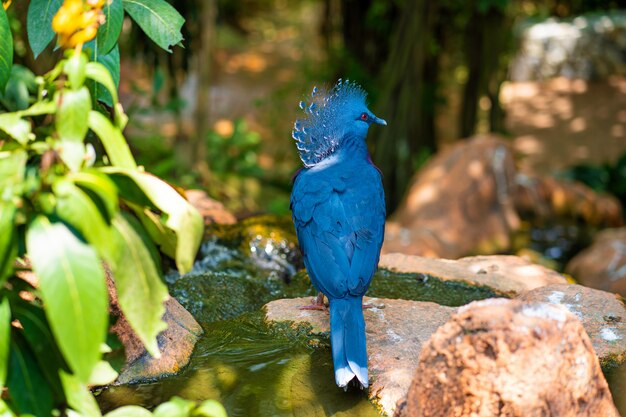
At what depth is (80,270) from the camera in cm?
152

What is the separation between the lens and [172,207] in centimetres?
171

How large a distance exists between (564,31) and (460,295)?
9394mm

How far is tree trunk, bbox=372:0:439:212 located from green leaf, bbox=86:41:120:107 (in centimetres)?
505

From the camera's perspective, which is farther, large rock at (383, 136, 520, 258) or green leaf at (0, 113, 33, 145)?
large rock at (383, 136, 520, 258)

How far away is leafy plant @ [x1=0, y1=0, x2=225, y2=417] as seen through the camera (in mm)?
1514

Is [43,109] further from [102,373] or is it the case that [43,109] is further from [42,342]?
[102,373]

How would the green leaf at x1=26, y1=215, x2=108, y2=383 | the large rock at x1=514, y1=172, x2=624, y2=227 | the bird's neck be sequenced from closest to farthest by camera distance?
the green leaf at x1=26, y1=215, x2=108, y2=383
the bird's neck
the large rock at x1=514, y1=172, x2=624, y2=227

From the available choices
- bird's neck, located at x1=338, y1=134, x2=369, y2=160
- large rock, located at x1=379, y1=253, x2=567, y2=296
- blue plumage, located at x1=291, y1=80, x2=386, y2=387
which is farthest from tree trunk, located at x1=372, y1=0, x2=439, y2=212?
bird's neck, located at x1=338, y1=134, x2=369, y2=160

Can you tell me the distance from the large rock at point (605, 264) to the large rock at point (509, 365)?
4.06 meters

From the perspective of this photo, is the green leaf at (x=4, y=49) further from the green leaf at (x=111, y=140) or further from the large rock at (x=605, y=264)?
the large rock at (x=605, y=264)

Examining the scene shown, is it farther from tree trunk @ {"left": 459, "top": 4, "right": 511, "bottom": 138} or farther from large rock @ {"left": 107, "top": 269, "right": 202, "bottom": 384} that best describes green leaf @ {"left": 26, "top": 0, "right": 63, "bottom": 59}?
tree trunk @ {"left": 459, "top": 4, "right": 511, "bottom": 138}

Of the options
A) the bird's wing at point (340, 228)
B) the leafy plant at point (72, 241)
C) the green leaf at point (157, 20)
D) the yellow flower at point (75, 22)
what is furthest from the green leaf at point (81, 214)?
the bird's wing at point (340, 228)

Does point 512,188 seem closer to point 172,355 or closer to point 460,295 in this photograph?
point 460,295

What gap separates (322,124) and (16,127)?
165 cm
